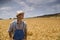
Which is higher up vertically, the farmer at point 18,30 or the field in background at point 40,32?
the farmer at point 18,30

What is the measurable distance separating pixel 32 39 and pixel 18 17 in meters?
7.80

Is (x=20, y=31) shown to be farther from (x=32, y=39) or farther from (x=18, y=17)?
(x=32, y=39)

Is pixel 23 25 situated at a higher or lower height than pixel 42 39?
higher

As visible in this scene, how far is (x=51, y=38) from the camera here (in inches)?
554

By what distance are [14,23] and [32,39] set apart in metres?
7.58

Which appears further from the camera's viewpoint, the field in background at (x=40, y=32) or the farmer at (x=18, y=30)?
the field in background at (x=40, y=32)

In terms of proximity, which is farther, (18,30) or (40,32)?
(40,32)

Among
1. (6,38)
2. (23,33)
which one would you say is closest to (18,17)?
(23,33)

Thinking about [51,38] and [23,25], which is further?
[51,38]

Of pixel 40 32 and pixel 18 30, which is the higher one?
pixel 18 30

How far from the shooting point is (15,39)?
613 centimetres

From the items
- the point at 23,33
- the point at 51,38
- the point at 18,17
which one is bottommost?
the point at 51,38

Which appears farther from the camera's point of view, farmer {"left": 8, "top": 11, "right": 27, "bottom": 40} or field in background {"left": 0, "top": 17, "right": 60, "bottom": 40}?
field in background {"left": 0, "top": 17, "right": 60, "bottom": 40}

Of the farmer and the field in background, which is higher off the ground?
the farmer
